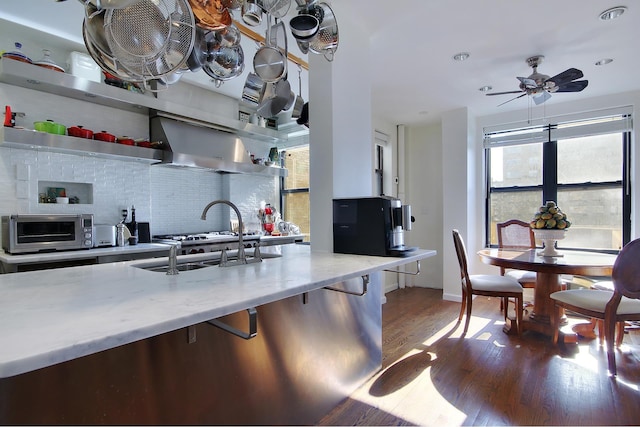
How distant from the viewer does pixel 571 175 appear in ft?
13.4

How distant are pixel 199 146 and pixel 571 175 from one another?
444 centimetres

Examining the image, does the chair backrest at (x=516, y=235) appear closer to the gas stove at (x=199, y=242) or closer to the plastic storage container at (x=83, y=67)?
the gas stove at (x=199, y=242)

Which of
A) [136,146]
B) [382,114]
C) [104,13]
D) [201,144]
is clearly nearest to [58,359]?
[104,13]

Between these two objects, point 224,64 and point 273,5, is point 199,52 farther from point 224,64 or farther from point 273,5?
point 273,5

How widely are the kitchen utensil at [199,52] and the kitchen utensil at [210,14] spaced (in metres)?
0.10

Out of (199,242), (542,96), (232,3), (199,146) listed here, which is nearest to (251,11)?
(232,3)

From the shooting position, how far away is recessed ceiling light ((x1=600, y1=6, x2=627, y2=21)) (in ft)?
7.09

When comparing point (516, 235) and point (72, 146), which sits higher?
point (72, 146)

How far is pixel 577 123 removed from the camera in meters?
4.03

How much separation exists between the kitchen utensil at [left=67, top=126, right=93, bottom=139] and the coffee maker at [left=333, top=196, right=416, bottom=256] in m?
2.34

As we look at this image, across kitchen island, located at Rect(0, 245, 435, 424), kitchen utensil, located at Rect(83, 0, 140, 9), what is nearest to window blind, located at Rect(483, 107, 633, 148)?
kitchen island, located at Rect(0, 245, 435, 424)

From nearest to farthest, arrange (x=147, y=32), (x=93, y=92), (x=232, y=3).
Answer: (x=147, y=32) → (x=232, y=3) → (x=93, y=92)

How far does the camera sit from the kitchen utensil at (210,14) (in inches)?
50.8

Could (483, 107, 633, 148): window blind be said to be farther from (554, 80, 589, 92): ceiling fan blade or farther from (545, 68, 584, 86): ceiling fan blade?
(545, 68, 584, 86): ceiling fan blade
